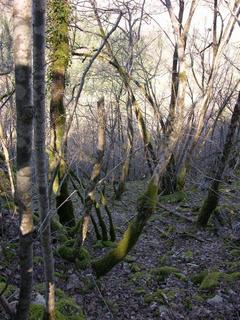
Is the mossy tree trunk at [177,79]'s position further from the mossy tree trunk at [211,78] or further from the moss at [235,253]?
Answer: the moss at [235,253]

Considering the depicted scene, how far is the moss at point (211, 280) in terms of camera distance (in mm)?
5523

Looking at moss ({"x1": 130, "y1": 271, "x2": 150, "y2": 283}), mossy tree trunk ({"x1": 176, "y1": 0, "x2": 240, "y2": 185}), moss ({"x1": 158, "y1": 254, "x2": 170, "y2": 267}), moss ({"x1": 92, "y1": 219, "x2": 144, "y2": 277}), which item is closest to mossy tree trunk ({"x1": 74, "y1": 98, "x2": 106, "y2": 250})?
moss ({"x1": 92, "y1": 219, "x2": 144, "y2": 277})

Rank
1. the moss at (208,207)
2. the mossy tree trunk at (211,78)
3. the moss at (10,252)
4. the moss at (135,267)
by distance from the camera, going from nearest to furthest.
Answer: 1. the moss at (10,252)
2. the moss at (135,267)
3. the moss at (208,207)
4. the mossy tree trunk at (211,78)

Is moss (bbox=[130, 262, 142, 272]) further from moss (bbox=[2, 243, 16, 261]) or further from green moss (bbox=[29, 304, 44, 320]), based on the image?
green moss (bbox=[29, 304, 44, 320])

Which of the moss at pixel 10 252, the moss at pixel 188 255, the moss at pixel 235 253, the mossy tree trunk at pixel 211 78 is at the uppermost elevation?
the mossy tree trunk at pixel 211 78

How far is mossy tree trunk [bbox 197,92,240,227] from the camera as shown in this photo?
6606 mm

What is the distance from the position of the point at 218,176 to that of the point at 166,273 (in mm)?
2155

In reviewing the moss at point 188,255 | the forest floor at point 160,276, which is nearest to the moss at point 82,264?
the forest floor at point 160,276

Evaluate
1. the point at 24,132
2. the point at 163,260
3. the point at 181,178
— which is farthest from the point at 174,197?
the point at 24,132

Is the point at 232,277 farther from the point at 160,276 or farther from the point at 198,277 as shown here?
the point at 160,276

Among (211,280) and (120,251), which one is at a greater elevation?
(120,251)

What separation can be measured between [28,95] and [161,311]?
377cm

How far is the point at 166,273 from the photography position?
6066mm

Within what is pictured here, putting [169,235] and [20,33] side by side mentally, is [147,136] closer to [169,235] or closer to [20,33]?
[169,235]
